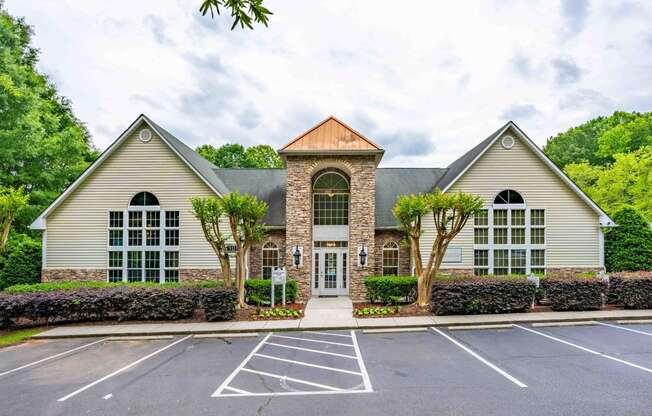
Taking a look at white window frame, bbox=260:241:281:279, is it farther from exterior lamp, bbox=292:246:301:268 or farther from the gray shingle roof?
exterior lamp, bbox=292:246:301:268

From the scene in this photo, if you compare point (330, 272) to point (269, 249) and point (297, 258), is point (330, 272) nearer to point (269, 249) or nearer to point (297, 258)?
point (297, 258)

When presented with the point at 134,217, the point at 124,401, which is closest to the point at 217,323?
the point at 124,401

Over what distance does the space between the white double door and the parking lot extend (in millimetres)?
6564

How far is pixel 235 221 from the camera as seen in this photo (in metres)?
13.0

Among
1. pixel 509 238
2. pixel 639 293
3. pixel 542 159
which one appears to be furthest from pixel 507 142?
pixel 639 293

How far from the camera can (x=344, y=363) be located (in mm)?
7781

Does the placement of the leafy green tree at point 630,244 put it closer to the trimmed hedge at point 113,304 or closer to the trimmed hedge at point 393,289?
the trimmed hedge at point 393,289

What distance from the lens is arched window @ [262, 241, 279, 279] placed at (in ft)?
56.2

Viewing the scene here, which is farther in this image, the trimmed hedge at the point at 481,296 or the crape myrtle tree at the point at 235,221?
the crape myrtle tree at the point at 235,221

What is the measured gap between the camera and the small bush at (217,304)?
11.8 metres

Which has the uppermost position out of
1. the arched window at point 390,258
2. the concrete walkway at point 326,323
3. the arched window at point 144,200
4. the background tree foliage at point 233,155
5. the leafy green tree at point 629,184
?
the background tree foliage at point 233,155

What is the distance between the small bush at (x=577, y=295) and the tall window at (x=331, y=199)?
9.27 metres

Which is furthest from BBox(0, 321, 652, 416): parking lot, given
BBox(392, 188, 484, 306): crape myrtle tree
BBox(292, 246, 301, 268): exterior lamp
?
BBox(292, 246, 301, 268): exterior lamp

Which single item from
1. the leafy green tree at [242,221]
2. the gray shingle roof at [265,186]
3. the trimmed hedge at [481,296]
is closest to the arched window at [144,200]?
the gray shingle roof at [265,186]
